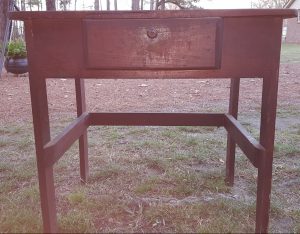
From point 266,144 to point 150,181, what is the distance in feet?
3.46

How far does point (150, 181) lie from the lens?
8.13ft

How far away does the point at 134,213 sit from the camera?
2.09m

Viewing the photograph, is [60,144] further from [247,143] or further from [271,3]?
[271,3]

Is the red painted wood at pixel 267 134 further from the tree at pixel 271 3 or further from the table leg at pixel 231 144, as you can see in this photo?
the tree at pixel 271 3

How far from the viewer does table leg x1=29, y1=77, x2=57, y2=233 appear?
1.56 meters

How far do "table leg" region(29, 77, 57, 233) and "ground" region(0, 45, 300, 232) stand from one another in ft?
0.94

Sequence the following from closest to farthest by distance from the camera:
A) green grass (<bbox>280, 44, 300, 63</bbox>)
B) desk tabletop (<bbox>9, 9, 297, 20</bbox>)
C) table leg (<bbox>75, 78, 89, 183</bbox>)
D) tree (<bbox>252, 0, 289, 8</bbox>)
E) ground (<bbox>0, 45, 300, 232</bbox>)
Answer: desk tabletop (<bbox>9, 9, 297, 20</bbox>), ground (<bbox>0, 45, 300, 232</bbox>), table leg (<bbox>75, 78, 89, 183</bbox>), green grass (<bbox>280, 44, 300, 63</bbox>), tree (<bbox>252, 0, 289, 8</bbox>)

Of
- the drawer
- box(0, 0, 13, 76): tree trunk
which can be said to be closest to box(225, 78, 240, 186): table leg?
the drawer

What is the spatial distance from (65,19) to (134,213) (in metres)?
1.15

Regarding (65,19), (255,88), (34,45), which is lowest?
(255,88)

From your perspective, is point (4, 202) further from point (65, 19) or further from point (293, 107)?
point (293, 107)

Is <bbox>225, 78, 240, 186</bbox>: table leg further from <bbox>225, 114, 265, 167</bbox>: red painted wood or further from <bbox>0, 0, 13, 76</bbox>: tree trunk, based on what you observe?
<bbox>0, 0, 13, 76</bbox>: tree trunk

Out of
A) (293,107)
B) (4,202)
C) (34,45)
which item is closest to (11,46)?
(293,107)

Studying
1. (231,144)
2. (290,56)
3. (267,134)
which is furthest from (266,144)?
(290,56)
